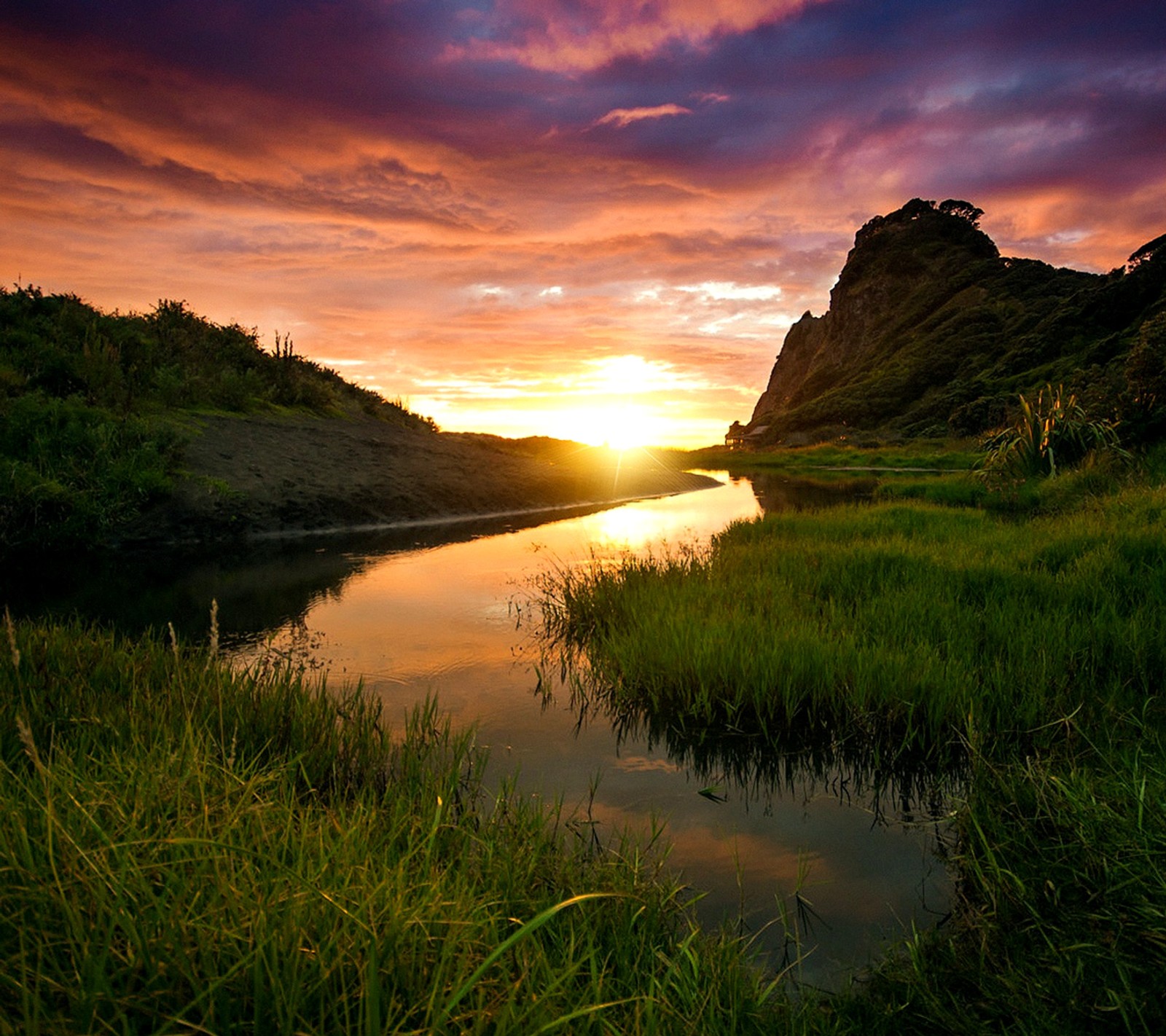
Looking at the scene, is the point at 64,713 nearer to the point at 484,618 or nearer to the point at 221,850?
the point at 221,850

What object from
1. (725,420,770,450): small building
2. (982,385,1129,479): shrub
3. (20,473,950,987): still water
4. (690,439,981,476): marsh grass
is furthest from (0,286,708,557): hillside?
(725,420,770,450): small building

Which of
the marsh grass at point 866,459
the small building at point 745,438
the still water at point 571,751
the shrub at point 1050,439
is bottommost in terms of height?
the still water at point 571,751

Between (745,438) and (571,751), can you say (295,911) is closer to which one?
(571,751)

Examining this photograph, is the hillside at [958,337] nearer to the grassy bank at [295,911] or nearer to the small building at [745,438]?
the small building at [745,438]

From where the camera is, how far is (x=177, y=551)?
11.6 metres

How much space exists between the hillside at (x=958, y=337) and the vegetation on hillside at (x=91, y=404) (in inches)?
807

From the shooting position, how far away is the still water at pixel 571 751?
124 inches

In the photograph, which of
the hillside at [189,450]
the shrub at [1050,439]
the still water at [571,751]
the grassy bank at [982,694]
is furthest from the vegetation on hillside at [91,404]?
the shrub at [1050,439]

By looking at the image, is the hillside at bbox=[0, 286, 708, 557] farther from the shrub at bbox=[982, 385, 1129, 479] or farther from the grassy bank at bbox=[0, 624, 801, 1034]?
the shrub at bbox=[982, 385, 1129, 479]

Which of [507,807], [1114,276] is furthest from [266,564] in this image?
[1114,276]

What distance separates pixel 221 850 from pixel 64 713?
81.0 inches

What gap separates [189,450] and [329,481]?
123 inches

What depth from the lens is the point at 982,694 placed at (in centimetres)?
476

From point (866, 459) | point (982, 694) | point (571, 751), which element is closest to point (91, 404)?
point (571, 751)
